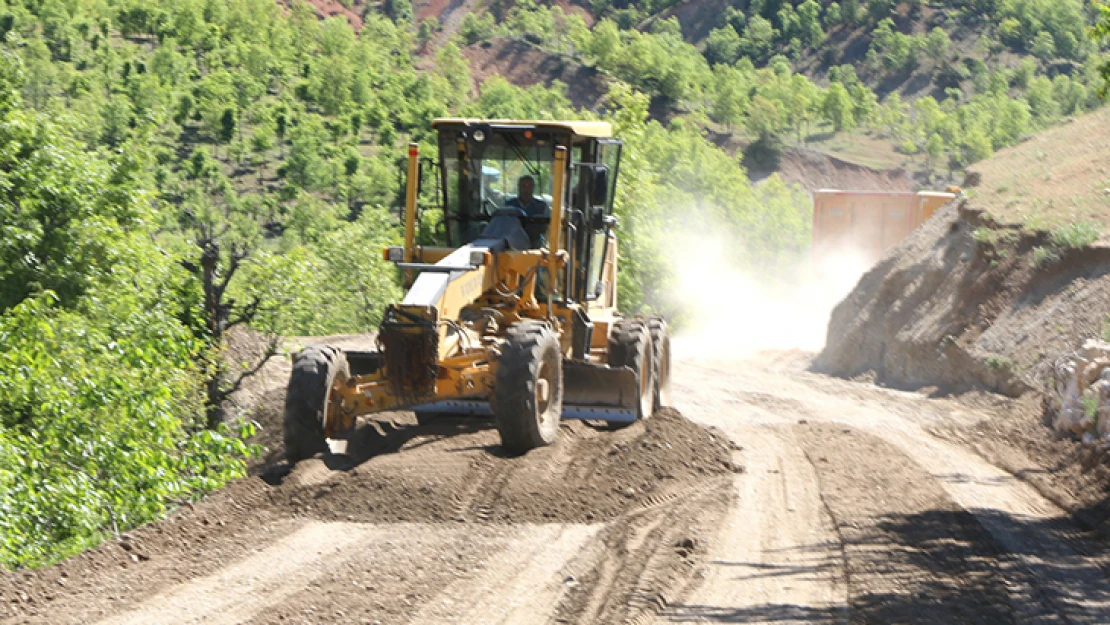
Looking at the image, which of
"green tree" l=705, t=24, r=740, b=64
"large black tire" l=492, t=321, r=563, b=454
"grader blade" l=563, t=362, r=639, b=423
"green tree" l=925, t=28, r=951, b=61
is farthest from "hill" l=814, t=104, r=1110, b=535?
"green tree" l=705, t=24, r=740, b=64

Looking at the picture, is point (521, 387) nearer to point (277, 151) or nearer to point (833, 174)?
point (277, 151)

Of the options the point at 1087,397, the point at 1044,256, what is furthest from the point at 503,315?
the point at 1044,256

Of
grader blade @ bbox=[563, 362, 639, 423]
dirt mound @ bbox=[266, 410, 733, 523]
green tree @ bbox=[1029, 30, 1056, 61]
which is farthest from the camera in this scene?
green tree @ bbox=[1029, 30, 1056, 61]

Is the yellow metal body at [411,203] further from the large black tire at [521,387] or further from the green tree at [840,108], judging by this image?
the green tree at [840,108]

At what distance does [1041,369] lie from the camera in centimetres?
1719

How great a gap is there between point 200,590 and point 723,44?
577 ft

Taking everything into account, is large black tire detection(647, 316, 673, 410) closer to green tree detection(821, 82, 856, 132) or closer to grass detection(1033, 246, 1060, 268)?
grass detection(1033, 246, 1060, 268)

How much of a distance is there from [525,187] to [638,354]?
2.29 m

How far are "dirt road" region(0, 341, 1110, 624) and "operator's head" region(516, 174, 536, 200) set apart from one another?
2534 millimetres

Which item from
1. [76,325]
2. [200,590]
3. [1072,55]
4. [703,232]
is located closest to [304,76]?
[703,232]

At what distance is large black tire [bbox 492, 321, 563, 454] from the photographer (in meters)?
11.2

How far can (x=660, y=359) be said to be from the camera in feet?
49.7

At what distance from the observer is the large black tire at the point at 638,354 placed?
13984 mm

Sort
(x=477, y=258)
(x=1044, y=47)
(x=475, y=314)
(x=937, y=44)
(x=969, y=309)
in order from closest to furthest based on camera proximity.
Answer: (x=477, y=258)
(x=475, y=314)
(x=969, y=309)
(x=937, y=44)
(x=1044, y=47)
